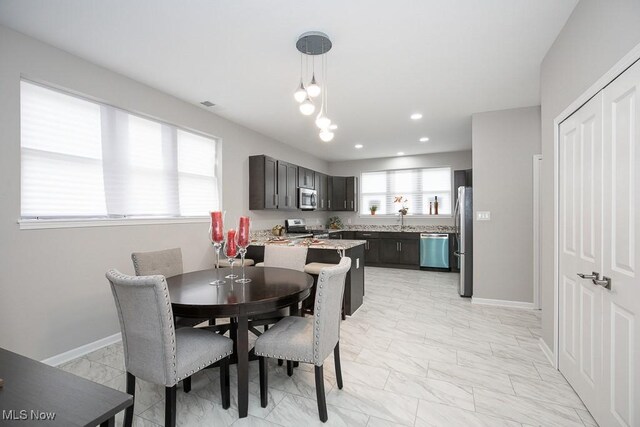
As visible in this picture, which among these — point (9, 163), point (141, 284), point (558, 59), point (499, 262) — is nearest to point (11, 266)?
point (9, 163)

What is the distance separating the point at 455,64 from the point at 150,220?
11.6ft

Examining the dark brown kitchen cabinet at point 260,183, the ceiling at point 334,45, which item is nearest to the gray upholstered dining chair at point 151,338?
the ceiling at point 334,45

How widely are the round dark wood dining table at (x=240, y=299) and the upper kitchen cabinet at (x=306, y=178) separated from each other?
372 centimetres

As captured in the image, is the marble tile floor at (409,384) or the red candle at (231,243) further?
the red candle at (231,243)

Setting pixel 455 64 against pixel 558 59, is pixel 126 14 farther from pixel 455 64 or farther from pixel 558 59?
pixel 558 59

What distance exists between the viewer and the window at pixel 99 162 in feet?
8.20

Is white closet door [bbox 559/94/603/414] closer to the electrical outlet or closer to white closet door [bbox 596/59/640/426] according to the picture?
white closet door [bbox 596/59/640/426]

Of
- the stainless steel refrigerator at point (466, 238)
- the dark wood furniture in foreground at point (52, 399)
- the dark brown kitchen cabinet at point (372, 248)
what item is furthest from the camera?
the dark brown kitchen cabinet at point (372, 248)

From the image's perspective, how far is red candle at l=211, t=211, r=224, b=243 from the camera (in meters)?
2.13

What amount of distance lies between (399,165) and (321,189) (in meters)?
2.03

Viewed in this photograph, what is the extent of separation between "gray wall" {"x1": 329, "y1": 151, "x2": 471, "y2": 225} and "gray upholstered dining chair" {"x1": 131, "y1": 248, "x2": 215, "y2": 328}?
5.42 metres

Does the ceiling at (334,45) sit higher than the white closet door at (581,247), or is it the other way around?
the ceiling at (334,45)

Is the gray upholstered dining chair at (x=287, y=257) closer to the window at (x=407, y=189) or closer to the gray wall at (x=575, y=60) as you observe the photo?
the gray wall at (x=575, y=60)

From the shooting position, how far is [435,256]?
6.35 m
